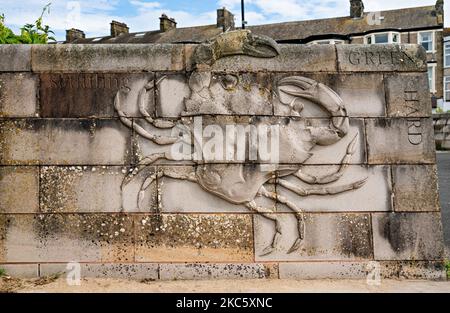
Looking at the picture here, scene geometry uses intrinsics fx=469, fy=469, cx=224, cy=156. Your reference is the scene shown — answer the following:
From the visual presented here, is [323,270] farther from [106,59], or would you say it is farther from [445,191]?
[445,191]

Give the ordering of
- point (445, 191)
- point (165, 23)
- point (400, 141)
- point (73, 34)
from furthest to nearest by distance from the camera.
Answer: point (73, 34), point (165, 23), point (445, 191), point (400, 141)

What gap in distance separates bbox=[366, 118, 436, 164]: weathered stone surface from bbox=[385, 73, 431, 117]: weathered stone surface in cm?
10

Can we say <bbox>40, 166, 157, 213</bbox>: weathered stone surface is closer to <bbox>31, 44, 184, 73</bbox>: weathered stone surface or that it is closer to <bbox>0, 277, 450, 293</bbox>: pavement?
<bbox>0, 277, 450, 293</bbox>: pavement

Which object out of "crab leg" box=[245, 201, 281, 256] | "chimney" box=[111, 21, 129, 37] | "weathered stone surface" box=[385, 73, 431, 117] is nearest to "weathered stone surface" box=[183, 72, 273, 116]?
"crab leg" box=[245, 201, 281, 256]

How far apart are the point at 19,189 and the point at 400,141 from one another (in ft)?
15.0

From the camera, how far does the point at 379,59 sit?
18.7ft

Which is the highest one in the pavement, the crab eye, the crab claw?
the crab claw

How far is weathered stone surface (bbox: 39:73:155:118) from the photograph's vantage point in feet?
18.4

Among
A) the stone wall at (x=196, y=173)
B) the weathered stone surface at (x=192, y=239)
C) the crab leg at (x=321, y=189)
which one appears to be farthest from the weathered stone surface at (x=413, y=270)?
the weathered stone surface at (x=192, y=239)

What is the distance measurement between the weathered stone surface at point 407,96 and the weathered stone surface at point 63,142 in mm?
3193

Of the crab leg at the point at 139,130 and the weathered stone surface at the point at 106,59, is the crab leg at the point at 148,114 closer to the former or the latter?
the crab leg at the point at 139,130

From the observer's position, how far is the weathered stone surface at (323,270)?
5.50 meters

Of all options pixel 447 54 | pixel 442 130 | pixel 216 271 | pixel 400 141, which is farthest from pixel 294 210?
pixel 447 54
